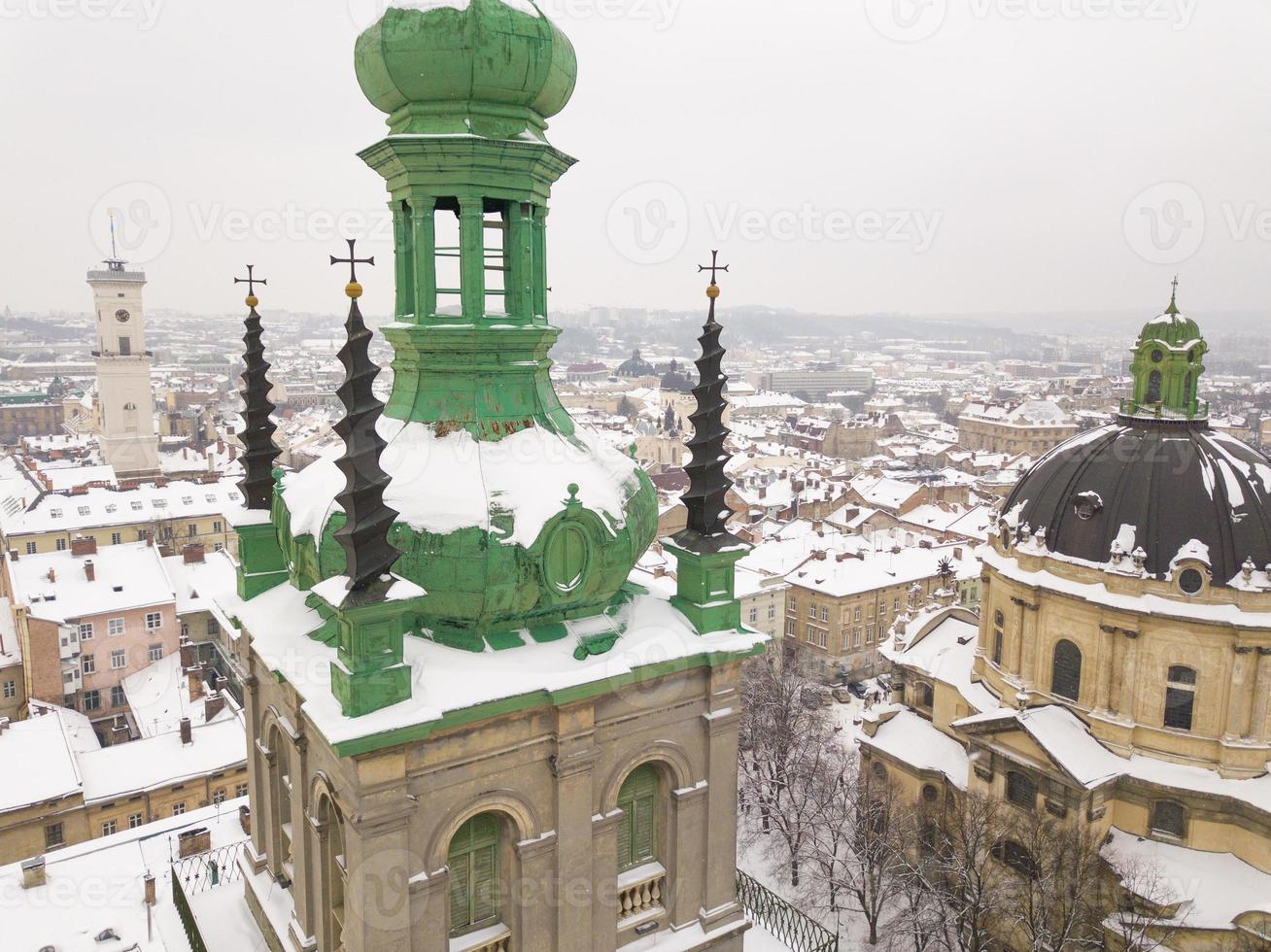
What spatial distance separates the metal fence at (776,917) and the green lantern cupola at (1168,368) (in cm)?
2753

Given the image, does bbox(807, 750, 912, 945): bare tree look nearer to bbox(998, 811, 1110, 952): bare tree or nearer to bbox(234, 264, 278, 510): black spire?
bbox(998, 811, 1110, 952): bare tree

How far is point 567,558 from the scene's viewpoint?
11383 millimetres

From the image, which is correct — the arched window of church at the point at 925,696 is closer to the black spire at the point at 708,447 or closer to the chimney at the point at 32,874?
the black spire at the point at 708,447

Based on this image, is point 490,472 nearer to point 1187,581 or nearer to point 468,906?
point 468,906

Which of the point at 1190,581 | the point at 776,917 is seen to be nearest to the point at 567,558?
the point at 776,917

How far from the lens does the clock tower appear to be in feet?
340

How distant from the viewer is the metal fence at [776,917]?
1534 centimetres

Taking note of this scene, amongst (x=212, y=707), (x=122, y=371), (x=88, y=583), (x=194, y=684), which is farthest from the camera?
(x=122, y=371)

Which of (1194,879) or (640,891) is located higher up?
(640,891)

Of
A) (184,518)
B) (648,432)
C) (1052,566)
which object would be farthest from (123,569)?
(648,432)

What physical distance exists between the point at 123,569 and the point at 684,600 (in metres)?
56.7

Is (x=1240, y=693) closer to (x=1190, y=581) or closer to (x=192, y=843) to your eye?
(x=1190, y=581)

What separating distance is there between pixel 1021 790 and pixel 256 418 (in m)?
31.6

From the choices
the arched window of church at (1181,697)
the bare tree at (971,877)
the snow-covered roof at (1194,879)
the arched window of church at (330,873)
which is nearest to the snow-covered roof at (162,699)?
the bare tree at (971,877)
